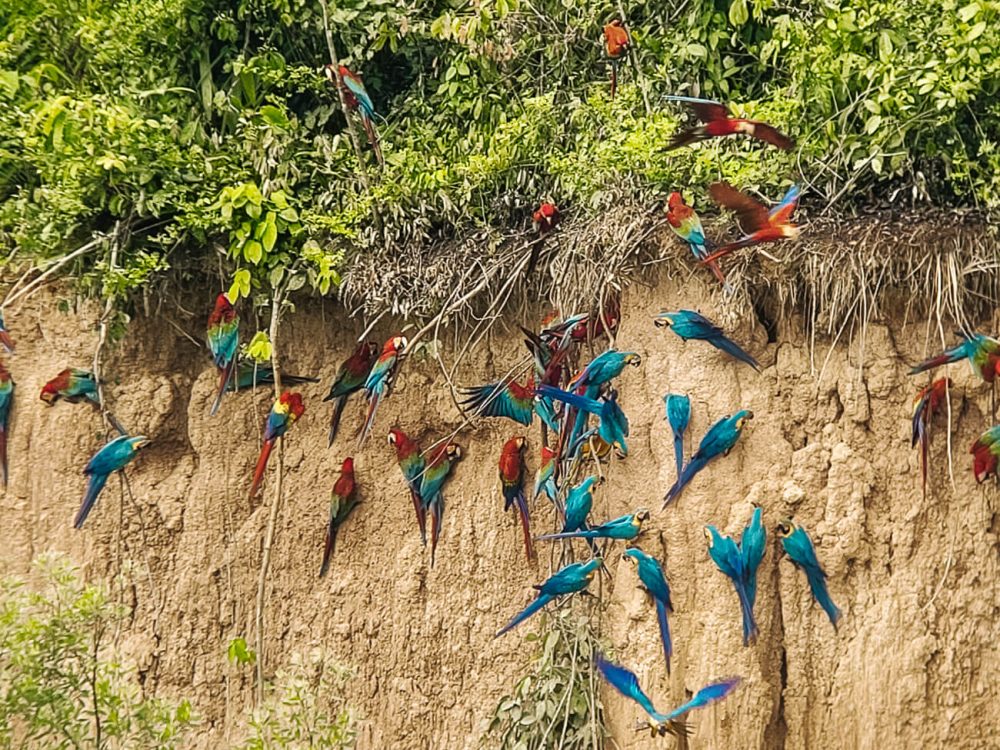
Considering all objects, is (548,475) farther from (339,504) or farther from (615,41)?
(615,41)

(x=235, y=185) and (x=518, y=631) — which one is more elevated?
(x=235, y=185)

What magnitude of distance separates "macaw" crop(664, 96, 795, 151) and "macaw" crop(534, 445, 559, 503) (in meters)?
1.26

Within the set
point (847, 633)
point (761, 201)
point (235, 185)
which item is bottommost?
point (847, 633)

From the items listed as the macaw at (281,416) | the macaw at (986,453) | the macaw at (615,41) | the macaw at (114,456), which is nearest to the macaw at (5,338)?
the macaw at (114,456)

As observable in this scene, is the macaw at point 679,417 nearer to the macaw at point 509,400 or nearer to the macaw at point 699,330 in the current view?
the macaw at point 699,330

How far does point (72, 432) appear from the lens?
5.15 m

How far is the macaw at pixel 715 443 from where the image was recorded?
431 centimetres

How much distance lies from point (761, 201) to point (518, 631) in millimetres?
1898

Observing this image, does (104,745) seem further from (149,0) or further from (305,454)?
(149,0)

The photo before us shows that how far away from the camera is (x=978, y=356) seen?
13.3 ft

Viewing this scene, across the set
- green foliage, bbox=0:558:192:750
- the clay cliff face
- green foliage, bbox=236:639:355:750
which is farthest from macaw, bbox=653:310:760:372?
green foliage, bbox=0:558:192:750

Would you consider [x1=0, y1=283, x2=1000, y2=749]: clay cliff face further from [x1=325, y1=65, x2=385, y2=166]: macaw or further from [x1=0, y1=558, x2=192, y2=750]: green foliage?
[x1=325, y1=65, x2=385, y2=166]: macaw

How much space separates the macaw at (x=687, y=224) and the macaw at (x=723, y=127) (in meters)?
0.23

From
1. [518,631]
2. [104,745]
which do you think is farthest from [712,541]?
[104,745]
